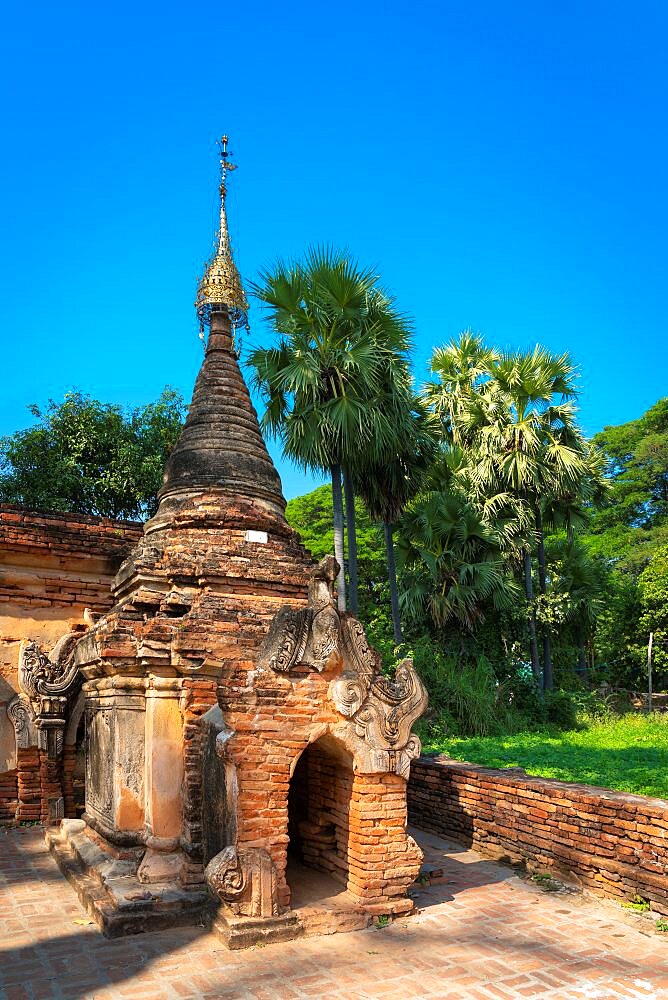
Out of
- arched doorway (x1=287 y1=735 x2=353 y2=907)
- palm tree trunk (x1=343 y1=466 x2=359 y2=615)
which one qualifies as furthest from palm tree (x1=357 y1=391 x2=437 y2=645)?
arched doorway (x1=287 y1=735 x2=353 y2=907)

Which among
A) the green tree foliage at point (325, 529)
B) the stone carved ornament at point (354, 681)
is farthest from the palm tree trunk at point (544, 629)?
the stone carved ornament at point (354, 681)

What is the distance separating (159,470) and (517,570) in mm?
11117

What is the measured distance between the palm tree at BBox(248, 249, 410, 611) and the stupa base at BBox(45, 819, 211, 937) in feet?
25.8

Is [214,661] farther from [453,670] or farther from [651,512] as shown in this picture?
[651,512]

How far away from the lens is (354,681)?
6.33 metres

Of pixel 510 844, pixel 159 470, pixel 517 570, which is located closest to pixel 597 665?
pixel 517 570

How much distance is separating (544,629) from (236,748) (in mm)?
16922

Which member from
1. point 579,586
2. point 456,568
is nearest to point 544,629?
point 579,586

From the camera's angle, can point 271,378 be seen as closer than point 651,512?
Yes

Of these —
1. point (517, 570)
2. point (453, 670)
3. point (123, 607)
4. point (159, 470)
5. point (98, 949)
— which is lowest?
point (98, 949)

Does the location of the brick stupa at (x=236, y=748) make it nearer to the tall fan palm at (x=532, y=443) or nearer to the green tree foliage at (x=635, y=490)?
the tall fan palm at (x=532, y=443)

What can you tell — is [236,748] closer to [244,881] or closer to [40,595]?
[244,881]

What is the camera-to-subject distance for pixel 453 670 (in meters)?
18.3

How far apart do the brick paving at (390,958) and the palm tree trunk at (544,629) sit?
47.9ft
